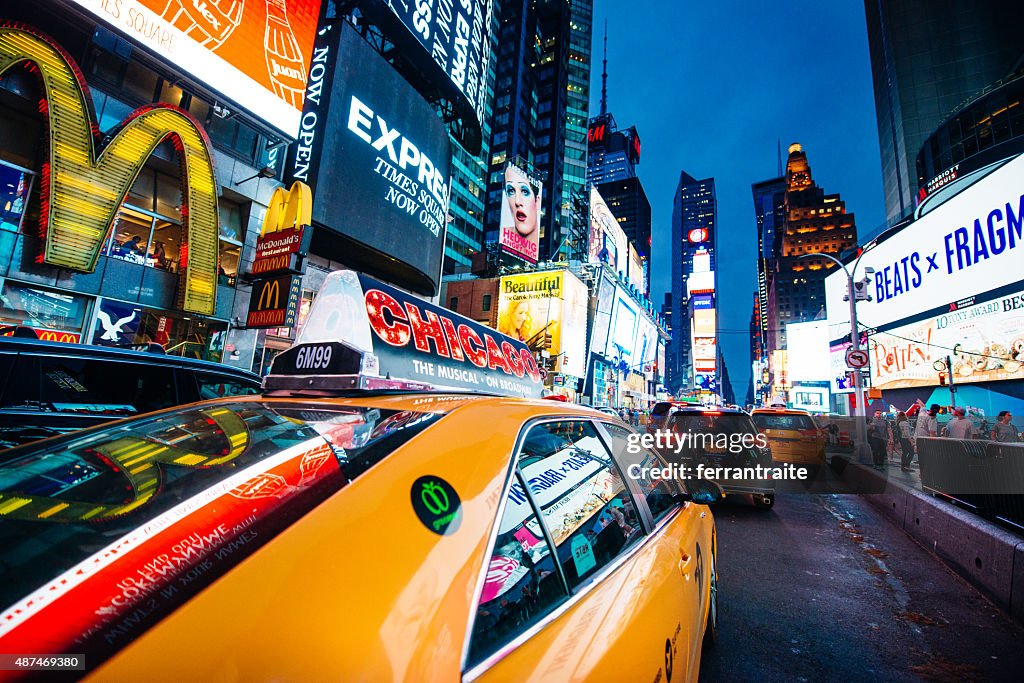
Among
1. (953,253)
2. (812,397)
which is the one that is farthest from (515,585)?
(812,397)

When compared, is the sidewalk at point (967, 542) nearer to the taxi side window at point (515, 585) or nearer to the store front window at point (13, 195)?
the taxi side window at point (515, 585)

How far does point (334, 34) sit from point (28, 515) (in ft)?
83.1

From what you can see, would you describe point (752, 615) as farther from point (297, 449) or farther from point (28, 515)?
point (28, 515)

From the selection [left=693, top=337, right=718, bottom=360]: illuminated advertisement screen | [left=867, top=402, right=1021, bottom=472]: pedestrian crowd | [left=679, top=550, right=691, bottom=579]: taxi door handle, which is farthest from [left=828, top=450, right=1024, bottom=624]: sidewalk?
[left=693, top=337, right=718, bottom=360]: illuminated advertisement screen

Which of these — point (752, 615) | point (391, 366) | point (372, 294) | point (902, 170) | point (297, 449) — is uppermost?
point (902, 170)

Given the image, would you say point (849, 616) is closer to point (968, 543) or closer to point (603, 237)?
point (968, 543)

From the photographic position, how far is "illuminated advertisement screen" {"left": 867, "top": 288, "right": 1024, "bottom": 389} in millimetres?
23977

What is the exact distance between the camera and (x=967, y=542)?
16.2 ft

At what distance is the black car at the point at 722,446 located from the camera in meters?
7.96

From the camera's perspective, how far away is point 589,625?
1.48 meters

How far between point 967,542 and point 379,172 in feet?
76.7

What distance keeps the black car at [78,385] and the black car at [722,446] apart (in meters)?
7.51

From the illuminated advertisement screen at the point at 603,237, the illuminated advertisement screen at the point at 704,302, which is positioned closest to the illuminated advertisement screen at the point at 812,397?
the illuminated advertisement screen at the point at 704,302

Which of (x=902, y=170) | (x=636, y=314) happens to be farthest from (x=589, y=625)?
(x=902, y=170)
